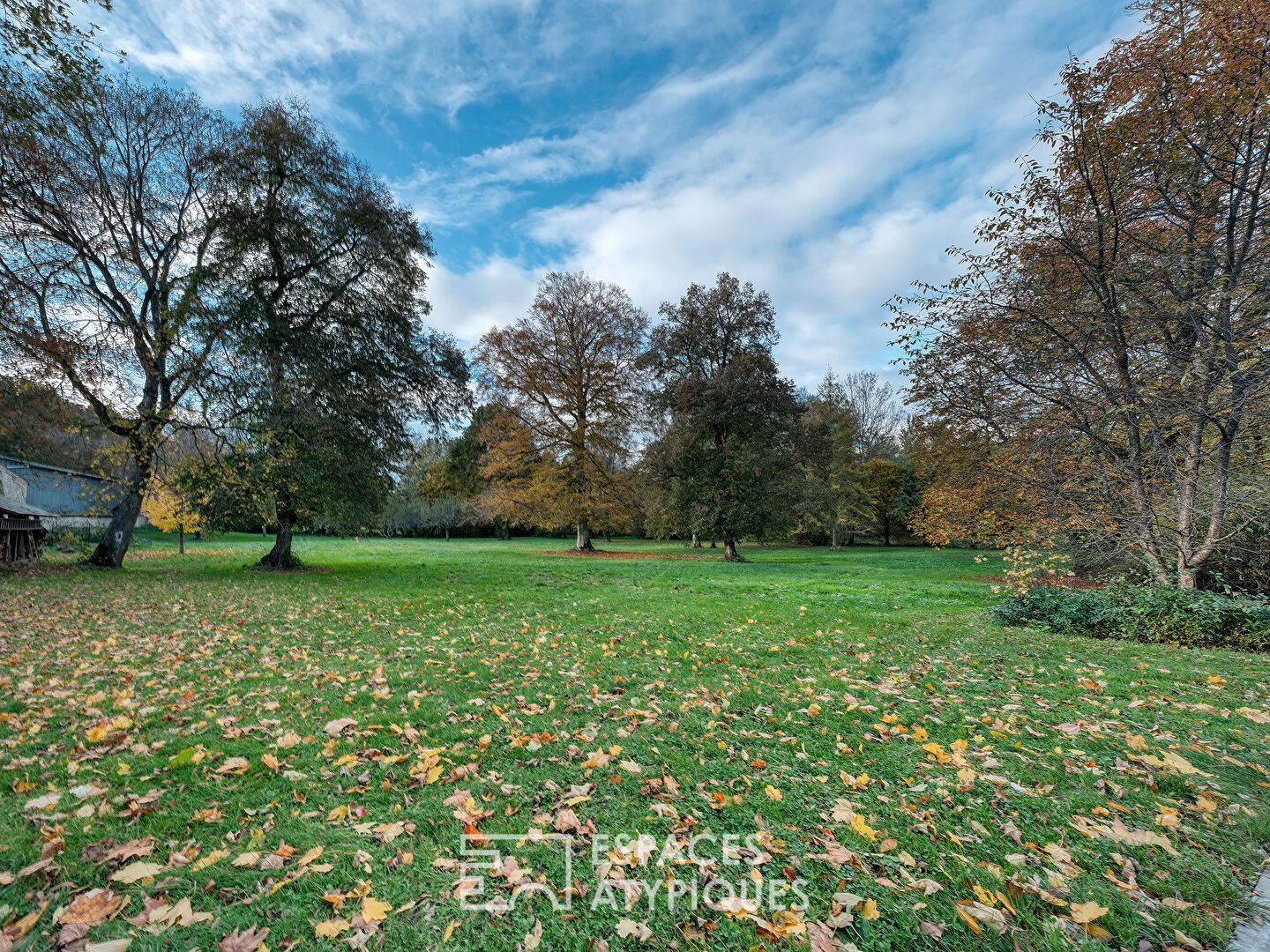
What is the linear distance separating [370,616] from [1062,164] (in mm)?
13294

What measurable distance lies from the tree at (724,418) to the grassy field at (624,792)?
49.1 feet

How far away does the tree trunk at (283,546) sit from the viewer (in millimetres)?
15039

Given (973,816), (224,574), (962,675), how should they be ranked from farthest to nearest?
(224,574) → (962,675) → (973,816)

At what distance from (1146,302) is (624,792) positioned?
9.97 m

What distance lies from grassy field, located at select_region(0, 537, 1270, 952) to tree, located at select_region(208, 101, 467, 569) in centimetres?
761

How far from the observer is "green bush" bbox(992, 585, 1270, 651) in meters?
6.42

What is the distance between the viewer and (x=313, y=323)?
14531 millimetres

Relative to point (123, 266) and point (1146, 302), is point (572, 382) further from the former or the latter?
point (1146, 302)

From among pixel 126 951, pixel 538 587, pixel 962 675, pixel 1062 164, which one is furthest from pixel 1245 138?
pixel 538 587

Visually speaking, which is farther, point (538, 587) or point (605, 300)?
point (605, 300)

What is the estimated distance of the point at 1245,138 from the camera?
6.31 m

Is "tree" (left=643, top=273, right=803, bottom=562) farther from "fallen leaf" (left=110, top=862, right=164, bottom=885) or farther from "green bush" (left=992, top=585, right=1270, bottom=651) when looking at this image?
"fallen leaf" (left=110, top=862, right=164, bottom=885)

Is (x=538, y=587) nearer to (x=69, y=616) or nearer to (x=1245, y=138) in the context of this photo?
(x=69, y=616)

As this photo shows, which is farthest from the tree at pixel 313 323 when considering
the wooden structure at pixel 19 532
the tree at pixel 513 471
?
the tree at pixel 513 471
